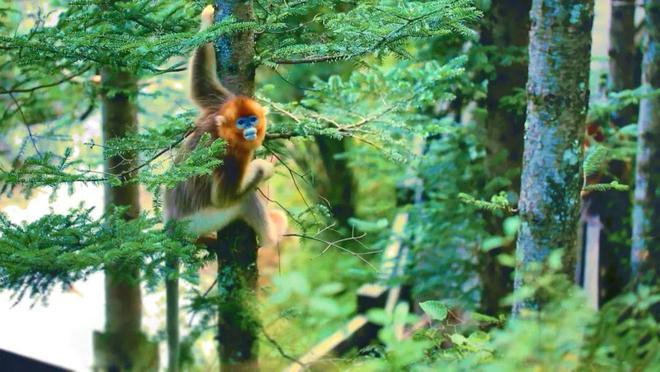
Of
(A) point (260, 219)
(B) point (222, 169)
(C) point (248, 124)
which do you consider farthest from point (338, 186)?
(C) point (248, 124)

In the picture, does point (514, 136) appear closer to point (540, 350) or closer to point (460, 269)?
point (460, 269)

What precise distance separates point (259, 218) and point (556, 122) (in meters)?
1.42

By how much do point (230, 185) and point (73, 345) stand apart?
4.96ft

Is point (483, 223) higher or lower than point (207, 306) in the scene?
higher

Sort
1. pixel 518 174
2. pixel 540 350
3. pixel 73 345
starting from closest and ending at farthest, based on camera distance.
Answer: pixel 540 350, pixel 73 345, pixel 518 174

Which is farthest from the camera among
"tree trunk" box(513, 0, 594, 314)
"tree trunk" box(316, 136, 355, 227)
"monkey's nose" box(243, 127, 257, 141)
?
"tree trunk" box(316, 136, 355, 227)

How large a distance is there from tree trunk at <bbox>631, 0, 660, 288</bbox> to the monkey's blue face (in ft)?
9.12

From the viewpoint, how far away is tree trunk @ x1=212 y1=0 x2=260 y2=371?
306cm

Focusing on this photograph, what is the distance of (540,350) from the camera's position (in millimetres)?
1687

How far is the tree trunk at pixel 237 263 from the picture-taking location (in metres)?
3.06

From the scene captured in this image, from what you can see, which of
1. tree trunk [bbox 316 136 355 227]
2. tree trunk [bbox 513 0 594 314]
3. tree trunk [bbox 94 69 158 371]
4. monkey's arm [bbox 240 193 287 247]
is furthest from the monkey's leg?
tree trunk [bbox 316 136 355 227]

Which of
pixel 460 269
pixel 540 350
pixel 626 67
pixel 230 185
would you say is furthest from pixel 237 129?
pixel 626 67

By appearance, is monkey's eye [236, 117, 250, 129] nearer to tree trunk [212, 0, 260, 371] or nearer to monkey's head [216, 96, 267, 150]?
monkey's head [216, 96, 267, 150]

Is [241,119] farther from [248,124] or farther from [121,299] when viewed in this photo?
[121,299]
